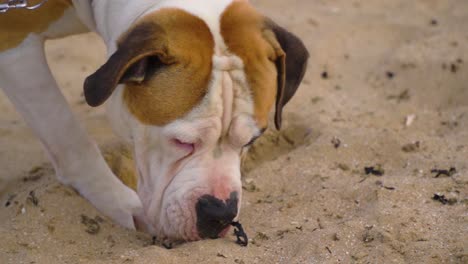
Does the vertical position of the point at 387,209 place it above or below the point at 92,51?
above

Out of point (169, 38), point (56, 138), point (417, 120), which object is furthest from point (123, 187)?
point (417, 120)

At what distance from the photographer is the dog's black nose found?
264cm

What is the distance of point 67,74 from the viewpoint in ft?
15.5

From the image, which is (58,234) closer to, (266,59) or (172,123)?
(172,123)

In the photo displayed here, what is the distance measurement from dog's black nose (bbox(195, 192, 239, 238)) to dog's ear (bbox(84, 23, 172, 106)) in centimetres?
45

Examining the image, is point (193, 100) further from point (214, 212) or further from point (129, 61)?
point (214, 212)

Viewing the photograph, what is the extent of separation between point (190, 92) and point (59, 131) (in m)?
0.82

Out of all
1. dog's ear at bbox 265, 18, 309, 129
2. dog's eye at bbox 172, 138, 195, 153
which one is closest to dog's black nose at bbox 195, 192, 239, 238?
dog's eye at bbox 172, 138, 195, 153

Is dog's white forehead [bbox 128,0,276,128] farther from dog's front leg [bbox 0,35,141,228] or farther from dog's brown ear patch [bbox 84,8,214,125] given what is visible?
dog's front leg [bbox 0,35,141,228]

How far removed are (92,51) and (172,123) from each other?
252 cm

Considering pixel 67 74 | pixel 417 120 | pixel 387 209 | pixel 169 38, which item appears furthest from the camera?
pixel 67 74

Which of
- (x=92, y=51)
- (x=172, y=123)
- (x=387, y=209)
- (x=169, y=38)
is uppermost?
(x=169, y=38)

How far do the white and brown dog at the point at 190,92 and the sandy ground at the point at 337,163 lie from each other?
175 mm

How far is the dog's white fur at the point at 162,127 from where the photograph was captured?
8.66ft
